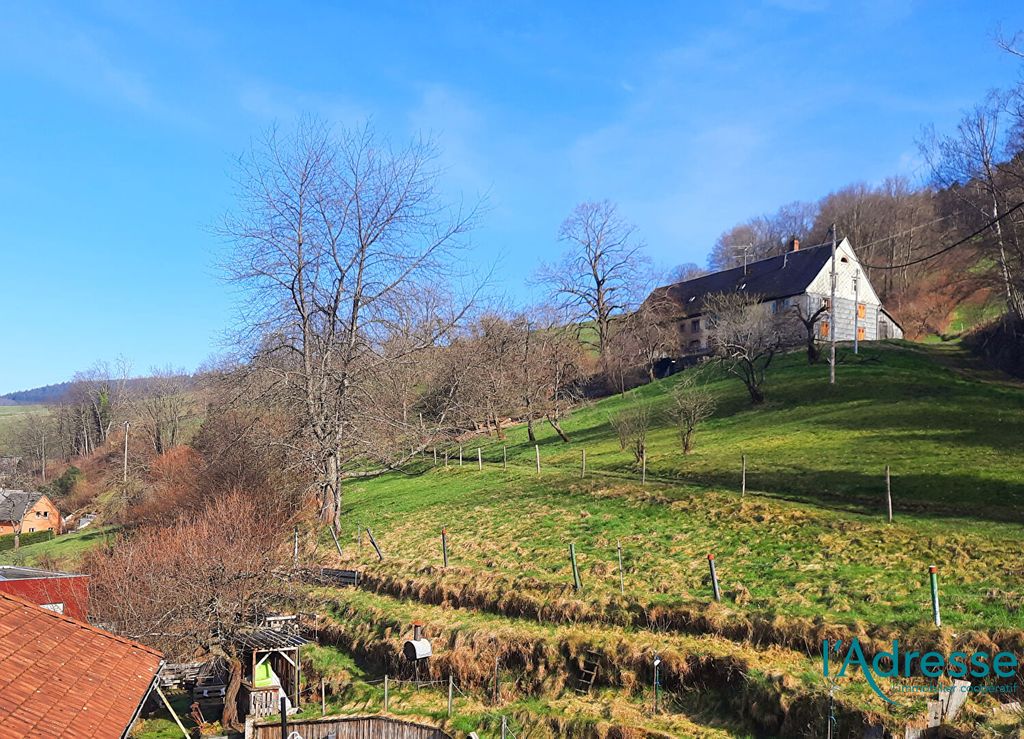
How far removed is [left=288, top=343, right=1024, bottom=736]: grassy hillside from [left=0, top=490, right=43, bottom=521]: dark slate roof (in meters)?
47.9

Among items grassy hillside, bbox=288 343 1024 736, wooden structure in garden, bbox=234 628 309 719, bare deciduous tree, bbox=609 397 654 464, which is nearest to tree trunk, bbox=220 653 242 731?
wooden structure in garden, bbox=234 628 309 719

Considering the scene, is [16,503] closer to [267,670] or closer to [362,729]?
[267,670]

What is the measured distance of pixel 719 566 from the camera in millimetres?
16562

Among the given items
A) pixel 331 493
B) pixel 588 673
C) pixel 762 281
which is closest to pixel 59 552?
pixel 331 493

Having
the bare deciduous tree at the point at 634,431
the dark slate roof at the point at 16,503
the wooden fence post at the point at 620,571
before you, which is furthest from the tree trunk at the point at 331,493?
the dark slate roof at the point at 16,503

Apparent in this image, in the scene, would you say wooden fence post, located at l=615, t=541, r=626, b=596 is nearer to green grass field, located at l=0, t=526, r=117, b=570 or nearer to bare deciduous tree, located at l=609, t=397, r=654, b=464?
bare deciduous tree, located at l=609, t=397, r=654, b=464

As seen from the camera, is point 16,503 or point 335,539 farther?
point 16,503

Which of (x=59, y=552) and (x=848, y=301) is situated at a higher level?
(x=848, y=301)

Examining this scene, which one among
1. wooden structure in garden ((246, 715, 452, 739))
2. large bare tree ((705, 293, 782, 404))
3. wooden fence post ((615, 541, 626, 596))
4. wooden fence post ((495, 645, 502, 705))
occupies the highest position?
large bare tree ((705, 293, 782, 404))

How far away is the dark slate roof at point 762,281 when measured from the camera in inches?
2207

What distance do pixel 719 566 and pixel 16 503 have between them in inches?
2774

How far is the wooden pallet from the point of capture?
44.3ft

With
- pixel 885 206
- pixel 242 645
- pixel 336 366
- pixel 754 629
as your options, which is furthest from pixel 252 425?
pixel 885 206

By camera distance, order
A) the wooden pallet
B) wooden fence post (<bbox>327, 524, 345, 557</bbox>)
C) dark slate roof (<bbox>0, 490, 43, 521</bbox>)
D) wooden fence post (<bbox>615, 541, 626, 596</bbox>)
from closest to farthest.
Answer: the wooden pallet → wooden fence post (<bbox>615, 541, 626, 596</bbox>) → wooden fence post (<bbox>327, 524, 345, 557</bbox>) → dark slate roof (<bbox>0, 490, 43, 521</bbox>)
